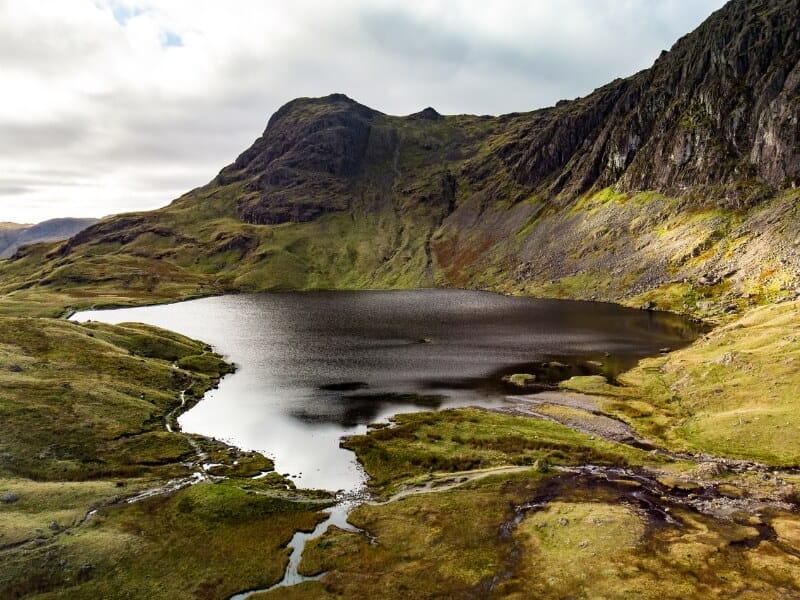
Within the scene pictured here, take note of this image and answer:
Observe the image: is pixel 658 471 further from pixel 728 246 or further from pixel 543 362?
pixel 728 246

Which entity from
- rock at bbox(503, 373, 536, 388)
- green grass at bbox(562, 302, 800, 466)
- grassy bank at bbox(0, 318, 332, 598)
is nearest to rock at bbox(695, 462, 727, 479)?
green grass at bbox(562, 302, 800, 466)

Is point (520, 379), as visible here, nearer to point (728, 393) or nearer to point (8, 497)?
point (728, 393)

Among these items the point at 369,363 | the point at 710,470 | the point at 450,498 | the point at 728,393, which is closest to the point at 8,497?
the point at 450,498

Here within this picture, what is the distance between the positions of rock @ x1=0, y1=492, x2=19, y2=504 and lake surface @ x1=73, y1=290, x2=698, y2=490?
28730 millimetres

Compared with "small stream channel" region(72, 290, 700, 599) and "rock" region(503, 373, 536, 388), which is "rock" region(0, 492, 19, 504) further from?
"rock" region(503, 373, 536, 388)

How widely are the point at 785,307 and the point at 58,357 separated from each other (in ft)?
490

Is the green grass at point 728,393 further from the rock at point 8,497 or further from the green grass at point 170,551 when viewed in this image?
the rock at point 8,497

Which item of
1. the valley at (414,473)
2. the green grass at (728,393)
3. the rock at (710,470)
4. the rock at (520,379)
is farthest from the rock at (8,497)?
the rock at (520,379)

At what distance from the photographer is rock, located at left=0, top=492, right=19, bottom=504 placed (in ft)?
167

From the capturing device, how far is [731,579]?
3841 centimetres

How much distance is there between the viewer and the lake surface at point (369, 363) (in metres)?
79.9

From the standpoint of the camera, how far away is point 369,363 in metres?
122

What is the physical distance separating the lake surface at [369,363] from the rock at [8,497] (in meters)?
28.7

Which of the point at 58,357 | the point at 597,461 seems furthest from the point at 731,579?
the point at 58,357
